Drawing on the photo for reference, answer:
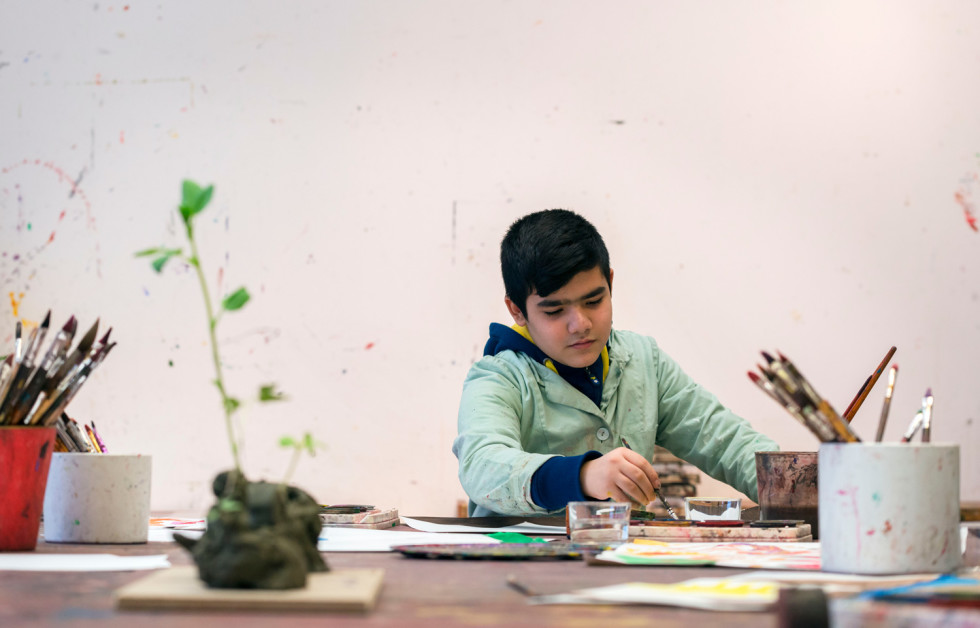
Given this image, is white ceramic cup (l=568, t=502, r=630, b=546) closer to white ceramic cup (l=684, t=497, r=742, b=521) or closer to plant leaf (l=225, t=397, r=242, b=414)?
white ceramic cup (l=684, t=497, r=742, b=521)

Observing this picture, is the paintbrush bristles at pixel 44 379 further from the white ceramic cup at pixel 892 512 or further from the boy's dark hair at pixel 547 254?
the boy's dark hair at pixel 547 254

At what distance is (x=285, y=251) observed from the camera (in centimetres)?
214

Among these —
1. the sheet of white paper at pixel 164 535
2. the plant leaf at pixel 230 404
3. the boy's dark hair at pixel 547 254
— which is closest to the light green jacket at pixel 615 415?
the boy's dark hair at pixel 547 254

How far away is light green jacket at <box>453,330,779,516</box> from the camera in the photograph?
134 cm

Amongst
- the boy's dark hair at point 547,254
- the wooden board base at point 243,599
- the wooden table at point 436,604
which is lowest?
the wooden table at point 436,604

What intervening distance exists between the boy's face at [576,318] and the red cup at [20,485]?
31.3 inches

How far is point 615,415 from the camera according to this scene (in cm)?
147

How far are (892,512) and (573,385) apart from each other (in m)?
0.89

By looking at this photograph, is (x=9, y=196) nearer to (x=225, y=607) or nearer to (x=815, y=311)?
(x=815, y=311)

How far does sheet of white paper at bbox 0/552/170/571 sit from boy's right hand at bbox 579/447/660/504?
1.56 feet

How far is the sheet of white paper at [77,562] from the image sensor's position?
59 centimetres

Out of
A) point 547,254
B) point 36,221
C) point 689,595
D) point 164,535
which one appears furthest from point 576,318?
point 36,221

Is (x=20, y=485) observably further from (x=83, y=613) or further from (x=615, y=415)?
(x=615, y=415)

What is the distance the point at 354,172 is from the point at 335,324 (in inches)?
14.3
